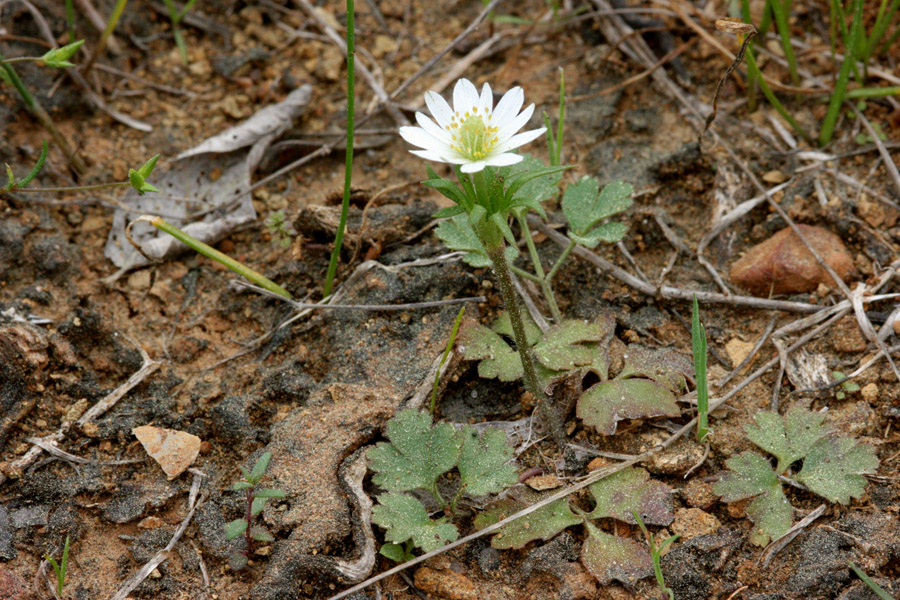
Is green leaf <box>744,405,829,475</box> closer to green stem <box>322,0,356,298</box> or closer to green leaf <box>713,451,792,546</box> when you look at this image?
green leaf <box>713,451,792,546</box>

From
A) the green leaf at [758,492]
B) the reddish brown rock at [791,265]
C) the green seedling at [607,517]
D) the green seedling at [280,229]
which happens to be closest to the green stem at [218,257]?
the green seedling at [280,229]

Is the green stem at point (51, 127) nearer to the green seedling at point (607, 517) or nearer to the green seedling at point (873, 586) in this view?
the green seedling at point (607, 517)

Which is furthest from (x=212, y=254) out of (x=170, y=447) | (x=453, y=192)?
(x=453, y=192)

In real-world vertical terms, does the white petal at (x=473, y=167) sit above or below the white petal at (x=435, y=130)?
above

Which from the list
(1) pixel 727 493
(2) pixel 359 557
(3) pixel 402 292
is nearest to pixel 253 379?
(3) pixel 402 292

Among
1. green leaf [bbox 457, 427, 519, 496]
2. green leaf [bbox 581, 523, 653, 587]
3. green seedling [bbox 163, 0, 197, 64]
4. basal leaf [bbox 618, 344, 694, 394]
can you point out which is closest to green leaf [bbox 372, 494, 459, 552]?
green leaf [bbox 457, 427, 519, 496]
